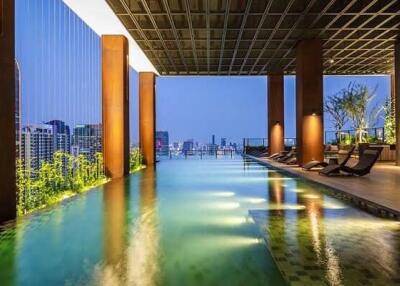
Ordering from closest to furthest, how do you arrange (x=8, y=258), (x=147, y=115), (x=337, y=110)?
(x=8, y=258)
(x=147, y=115)
(x=337, y=110)

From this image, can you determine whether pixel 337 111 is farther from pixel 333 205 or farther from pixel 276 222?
pixel 276 222

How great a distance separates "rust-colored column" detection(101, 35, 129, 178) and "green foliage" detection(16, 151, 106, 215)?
0.82 m

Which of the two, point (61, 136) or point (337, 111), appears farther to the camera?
point (337, 111)

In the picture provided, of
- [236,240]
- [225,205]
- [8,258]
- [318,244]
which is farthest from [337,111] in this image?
[8,258]

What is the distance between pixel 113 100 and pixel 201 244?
8086 mm

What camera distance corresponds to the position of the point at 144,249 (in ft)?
13.1

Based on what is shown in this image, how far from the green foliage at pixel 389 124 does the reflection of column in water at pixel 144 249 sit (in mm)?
12656

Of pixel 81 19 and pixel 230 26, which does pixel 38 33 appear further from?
pixel 230 26

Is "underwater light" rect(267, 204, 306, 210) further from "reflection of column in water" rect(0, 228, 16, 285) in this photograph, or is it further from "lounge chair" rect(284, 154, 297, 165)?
"lounge chair" rect(284, 154, 297, 165)

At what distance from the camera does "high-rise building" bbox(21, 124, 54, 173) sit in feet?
21.4

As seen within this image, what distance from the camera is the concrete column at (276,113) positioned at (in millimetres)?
20047

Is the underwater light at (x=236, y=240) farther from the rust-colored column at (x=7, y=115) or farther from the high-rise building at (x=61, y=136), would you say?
the high-rise building at (x=61, y=136)

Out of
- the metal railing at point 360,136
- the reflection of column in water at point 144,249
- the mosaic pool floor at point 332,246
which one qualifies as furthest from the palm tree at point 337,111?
the reflection of column in water at point 144,249

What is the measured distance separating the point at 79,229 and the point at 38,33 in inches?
175
